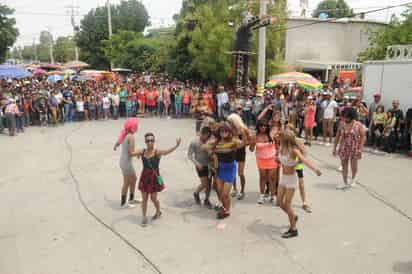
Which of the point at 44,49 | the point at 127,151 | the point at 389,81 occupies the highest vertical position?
the point at 44,49

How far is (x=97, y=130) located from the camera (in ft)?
45.4

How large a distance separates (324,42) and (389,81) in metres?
16.9

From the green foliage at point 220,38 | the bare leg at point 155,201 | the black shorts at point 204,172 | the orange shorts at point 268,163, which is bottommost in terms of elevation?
the bare leg at point 155,201

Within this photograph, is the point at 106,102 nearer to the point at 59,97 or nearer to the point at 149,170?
the point at 59,97

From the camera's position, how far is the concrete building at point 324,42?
25.5 metres

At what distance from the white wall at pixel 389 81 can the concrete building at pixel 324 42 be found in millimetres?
13491

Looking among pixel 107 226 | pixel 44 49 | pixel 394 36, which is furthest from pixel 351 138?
pixel 44 49

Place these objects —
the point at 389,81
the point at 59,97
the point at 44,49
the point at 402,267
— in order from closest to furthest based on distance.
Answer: the point at 402,267
the point at 389,81
the point at 59,97
the point at 44,49

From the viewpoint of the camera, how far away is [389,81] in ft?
35.6

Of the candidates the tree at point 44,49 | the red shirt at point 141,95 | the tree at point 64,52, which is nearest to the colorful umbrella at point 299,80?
the red shirt at point 141,95

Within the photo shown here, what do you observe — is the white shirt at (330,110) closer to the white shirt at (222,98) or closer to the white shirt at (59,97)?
the white shirt at (222,98)

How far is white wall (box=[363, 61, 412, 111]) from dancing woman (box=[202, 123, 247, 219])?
716 centimetres

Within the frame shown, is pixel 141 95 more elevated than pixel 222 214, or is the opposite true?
pixel 141 95

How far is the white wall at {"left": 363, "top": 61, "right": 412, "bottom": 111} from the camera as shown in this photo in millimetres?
10352
